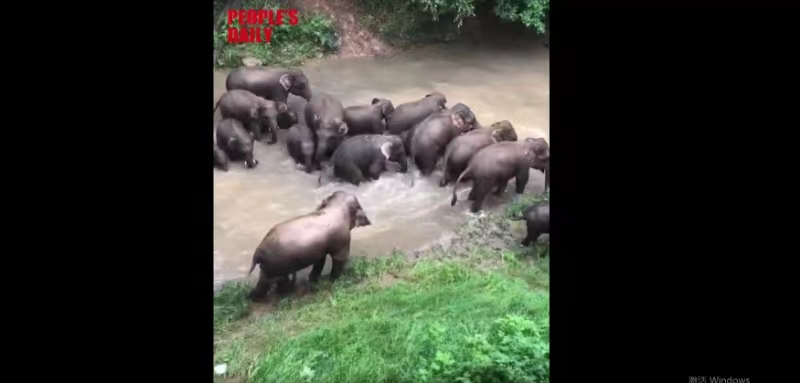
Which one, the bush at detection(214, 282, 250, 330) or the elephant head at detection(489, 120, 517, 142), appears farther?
the elephant head at detection(489, 120, 517, 142)

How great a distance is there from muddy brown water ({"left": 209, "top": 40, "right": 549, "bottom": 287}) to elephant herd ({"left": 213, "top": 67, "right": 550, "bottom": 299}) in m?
0.11

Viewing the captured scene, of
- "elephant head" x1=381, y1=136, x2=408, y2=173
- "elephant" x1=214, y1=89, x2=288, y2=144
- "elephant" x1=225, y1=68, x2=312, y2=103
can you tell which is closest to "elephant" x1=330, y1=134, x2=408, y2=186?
"elephant head" x1=381, y1=136, x2=408, y2=173

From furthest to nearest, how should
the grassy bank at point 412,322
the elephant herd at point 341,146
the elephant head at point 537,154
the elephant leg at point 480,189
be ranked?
1. the elephant head at point 537,154
2. the elephant leg at point 480,189
3. the elephant herd at point 341,146
4. the grassy bank at point 412,322

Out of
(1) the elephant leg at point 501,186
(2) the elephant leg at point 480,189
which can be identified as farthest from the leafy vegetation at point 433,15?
(2) the elephant leg at point 480,189

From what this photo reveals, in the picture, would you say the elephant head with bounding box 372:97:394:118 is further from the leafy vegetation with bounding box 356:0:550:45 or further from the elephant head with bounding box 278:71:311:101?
the leafy vegetation with bounding box 356:0:550:45

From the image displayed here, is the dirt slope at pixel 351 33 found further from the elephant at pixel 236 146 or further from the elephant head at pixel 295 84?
the elephant at pixel 236 146

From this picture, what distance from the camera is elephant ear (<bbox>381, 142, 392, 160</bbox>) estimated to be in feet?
19.2

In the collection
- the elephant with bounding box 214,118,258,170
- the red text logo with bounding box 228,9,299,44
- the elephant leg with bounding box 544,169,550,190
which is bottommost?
the elephant leg with bounding box 544,169,550,190

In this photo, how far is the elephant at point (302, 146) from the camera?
5.91 metres

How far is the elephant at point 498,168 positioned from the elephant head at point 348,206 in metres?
0.73

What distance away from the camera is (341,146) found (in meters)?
5.80
